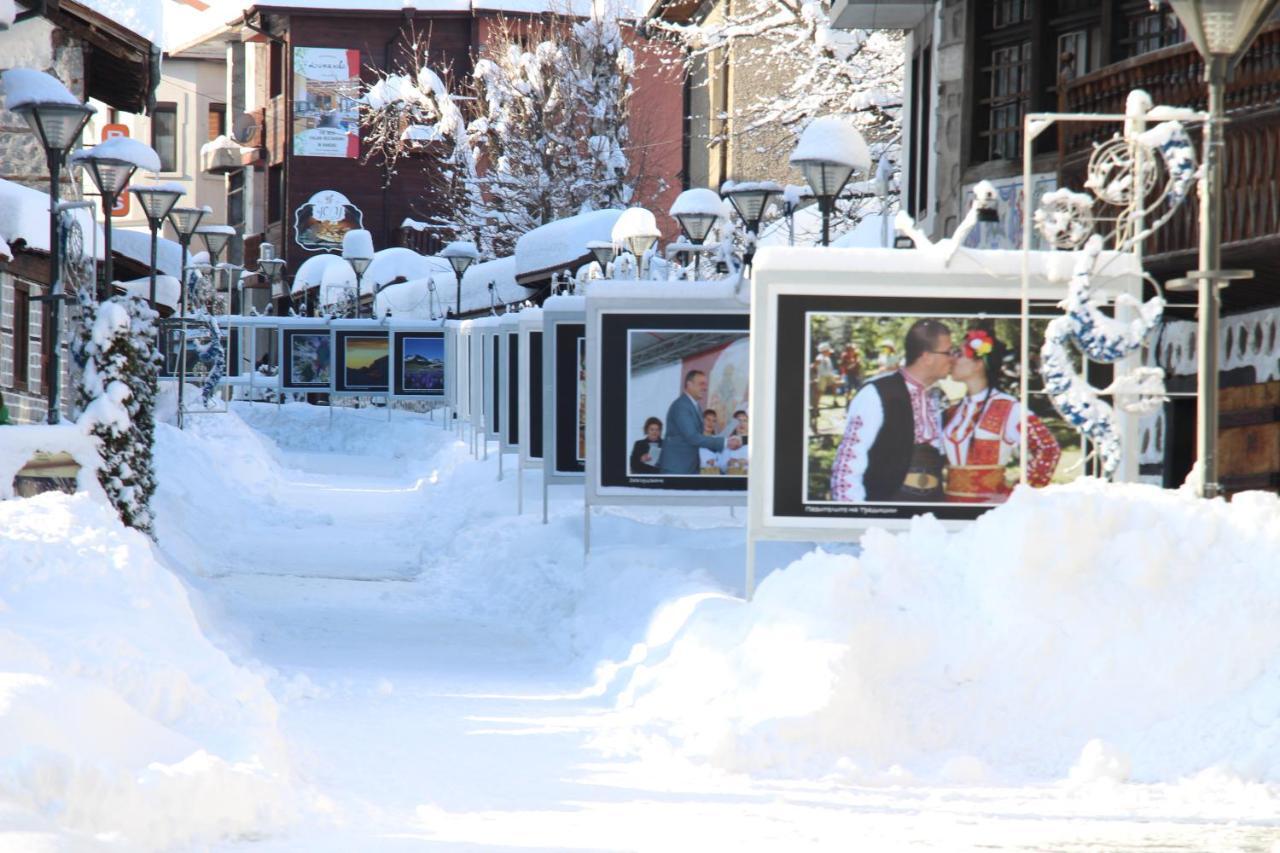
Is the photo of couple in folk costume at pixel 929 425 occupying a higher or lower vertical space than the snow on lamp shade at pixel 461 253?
lower

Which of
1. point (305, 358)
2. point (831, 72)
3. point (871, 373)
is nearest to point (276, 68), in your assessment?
point (305, 358)

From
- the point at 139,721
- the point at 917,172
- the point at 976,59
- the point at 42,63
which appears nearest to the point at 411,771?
the point at 139,721

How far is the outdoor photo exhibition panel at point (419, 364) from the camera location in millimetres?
39375

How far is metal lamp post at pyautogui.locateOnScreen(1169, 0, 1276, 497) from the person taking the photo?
27.6 ft

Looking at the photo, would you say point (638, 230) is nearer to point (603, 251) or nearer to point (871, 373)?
point (603, 251)

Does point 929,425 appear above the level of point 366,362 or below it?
below

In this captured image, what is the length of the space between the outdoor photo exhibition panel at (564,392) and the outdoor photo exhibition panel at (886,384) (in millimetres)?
6152

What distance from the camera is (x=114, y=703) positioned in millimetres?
6824

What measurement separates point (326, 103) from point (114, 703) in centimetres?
5529

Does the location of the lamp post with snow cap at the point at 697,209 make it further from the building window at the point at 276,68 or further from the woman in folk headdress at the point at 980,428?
the building window at the point at 276,68

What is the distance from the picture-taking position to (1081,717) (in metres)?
8.27

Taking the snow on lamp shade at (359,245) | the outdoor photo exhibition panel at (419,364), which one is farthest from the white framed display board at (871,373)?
the snow on lamp shade at (359,245)

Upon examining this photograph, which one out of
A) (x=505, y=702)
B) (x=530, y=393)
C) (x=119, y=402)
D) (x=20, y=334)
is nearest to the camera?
(x=505, y=702)

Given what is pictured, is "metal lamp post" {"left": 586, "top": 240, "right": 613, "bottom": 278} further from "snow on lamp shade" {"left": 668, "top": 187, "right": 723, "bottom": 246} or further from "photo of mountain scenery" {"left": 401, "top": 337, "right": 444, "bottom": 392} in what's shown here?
"photo of mountain scenery" {"left": 401, "top": 337, "right": 444, "bottom": 392}
